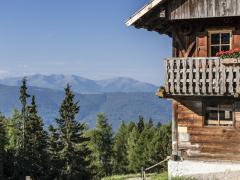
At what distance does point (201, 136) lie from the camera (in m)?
23.3

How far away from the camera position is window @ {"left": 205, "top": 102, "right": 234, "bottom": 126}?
2277 cm

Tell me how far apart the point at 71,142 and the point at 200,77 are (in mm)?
51467

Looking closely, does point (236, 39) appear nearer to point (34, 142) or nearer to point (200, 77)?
point (200, 77)

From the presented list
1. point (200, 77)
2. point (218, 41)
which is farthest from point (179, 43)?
point (200, 77)

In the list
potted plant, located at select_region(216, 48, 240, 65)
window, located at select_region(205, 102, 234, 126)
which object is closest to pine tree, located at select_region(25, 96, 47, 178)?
window, located at select_region(205, 102, 234, 126)


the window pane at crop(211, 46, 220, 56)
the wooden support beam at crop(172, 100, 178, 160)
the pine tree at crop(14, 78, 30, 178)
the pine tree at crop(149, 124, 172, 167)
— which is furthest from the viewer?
the pine tree at crop(149, 124, 172, 167)

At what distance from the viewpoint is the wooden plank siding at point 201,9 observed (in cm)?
2162

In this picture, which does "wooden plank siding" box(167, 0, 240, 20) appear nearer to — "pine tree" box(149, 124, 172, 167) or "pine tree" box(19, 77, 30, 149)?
"pine tree" box(19, 77, 30, 149)

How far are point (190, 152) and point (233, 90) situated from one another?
12.8 feet

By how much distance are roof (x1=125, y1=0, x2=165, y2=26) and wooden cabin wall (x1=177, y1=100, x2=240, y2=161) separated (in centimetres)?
414

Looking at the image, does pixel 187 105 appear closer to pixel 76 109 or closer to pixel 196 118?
pixel 196 118

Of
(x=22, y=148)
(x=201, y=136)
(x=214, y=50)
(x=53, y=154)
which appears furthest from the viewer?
(x=53, y=154)

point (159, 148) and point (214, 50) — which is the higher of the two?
point (214, 50)

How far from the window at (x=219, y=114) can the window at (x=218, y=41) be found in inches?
88.1
